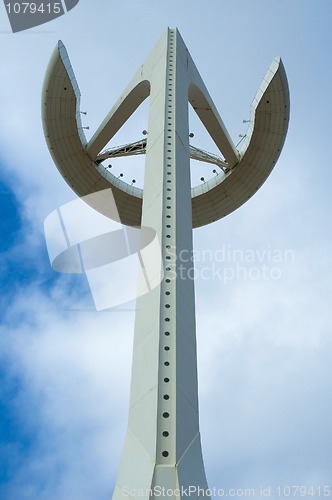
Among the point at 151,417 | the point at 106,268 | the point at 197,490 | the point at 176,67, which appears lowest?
the point at 197,490

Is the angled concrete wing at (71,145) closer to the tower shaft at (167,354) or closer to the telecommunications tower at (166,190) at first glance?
the telecommunications tower at (166,190)

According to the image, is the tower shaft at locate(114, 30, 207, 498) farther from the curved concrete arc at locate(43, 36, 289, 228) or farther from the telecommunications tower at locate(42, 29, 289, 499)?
the curved concrete arc at locate(43, 36, 289, 228)

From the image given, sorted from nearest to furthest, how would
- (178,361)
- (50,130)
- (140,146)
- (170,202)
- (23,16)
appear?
(178,361), (170,202), (23,16), (50,130), (140,146)

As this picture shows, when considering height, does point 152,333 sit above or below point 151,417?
above

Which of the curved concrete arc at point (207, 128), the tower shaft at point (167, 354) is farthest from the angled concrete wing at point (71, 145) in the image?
the tower shaft at point (167, 354)

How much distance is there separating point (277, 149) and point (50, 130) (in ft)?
23.2

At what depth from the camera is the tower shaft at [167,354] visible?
6.66 meters

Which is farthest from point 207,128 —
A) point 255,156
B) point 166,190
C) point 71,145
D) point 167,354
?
point 167,354

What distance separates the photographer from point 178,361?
7.51 m

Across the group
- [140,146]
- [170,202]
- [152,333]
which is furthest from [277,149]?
[152,333]

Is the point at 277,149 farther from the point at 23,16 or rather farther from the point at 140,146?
the point at 23,16

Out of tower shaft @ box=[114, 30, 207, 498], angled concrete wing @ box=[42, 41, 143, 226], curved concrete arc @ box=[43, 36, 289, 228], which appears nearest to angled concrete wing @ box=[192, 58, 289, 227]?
curved concrete arc @ box=[43, 36, 289, 228]

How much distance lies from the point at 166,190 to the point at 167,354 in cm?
360

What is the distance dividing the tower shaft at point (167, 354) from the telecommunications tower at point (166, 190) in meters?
0.02
